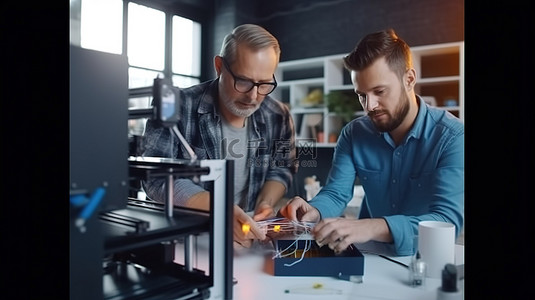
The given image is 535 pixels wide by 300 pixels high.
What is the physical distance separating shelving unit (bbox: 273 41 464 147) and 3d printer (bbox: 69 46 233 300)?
1.29ft

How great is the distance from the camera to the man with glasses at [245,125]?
1471mm

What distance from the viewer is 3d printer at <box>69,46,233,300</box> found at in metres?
1.15

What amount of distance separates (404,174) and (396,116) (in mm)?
177

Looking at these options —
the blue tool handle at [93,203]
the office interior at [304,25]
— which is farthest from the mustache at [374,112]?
the blue tool handle at [93,203]

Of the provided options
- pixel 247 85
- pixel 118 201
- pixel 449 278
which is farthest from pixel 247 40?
pixel 449 278

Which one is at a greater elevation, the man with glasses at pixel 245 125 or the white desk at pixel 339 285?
the man with glasses at pixel 245 125

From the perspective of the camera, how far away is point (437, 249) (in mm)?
1313

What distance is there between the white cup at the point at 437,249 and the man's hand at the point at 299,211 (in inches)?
13.4

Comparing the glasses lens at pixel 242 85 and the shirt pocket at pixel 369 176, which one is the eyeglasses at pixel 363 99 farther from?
the glasses lens at pixel 242 85

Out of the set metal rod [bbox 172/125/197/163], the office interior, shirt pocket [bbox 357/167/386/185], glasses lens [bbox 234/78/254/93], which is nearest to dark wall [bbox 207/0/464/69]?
the office interior

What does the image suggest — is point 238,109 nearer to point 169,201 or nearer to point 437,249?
point 169,201

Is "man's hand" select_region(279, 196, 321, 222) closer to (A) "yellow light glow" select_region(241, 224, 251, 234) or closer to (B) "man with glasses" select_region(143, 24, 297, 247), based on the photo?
(B) "man with glasses" select_region(143, 24, 297, 247)
